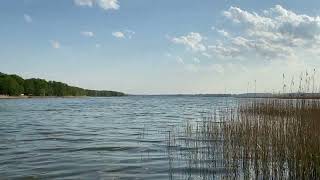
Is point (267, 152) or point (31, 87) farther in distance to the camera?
point (31, 87)

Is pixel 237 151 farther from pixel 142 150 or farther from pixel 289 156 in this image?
pixel 142 150

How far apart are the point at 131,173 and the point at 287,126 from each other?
4360mm

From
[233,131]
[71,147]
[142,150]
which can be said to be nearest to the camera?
[233,131]

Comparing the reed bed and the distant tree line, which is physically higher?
the distant tree line

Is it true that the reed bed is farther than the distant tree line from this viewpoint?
No

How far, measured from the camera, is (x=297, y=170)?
10586 millimetres

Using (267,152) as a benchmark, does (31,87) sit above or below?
above

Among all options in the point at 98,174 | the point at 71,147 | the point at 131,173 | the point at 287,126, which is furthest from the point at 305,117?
the point at 71,147

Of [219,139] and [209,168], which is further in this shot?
[219,139]

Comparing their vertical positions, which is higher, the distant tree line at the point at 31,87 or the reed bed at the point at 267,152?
the distant tree line at the point at 31,87

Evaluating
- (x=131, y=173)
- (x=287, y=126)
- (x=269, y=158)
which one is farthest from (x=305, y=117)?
(x=131, y=173)

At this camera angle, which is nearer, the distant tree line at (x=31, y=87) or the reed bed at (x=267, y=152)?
the reed bed at (x=267, y=152)

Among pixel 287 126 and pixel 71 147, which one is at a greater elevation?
pixel 287 126

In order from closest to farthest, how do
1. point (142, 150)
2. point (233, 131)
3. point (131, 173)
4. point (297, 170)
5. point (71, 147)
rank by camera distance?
point (297, 170)
point (131, 173)
point (233, 131)
point (142, 150)
point (71, 147)
